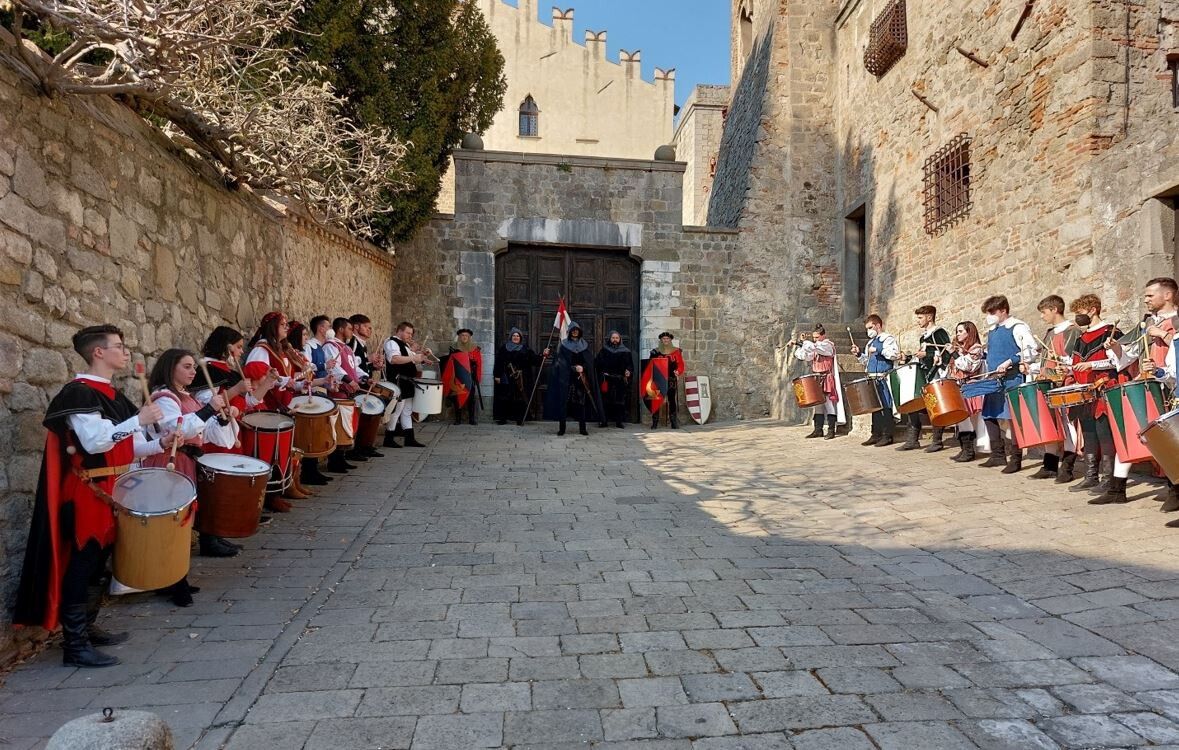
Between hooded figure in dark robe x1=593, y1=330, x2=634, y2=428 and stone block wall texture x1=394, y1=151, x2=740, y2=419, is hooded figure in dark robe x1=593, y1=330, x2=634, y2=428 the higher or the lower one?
the lower one

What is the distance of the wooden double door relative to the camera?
44.7 ft

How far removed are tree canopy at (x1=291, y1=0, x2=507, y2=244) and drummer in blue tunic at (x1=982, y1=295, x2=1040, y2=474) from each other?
710 cm

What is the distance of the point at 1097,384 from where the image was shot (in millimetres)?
5324

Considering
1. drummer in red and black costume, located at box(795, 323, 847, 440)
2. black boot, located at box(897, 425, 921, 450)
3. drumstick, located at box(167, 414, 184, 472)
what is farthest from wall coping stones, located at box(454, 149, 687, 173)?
drumstick, located at box(167, 414, 184, 472)

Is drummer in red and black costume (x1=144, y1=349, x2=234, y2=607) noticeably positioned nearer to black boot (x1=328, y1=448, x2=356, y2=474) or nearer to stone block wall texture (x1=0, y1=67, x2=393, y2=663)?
stone block wall texture (x1=0, y1=67, x2=393, y2=663)

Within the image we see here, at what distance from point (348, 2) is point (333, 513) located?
24.2ft

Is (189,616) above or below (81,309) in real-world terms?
below

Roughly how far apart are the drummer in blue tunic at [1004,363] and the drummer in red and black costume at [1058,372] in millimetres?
245

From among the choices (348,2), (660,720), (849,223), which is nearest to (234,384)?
(660,720)

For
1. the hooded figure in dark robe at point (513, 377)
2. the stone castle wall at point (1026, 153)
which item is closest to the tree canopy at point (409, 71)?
the hooded figure in dark robe at point (513, 377)

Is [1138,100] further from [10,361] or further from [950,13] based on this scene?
[10,361]

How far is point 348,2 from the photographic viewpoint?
9.77 meters

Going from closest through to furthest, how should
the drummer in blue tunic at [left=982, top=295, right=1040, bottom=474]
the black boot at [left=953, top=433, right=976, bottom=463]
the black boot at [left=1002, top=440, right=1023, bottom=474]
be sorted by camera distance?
1. the drummer in blue tunic at [left=982, top=295, right=1040, bottom=474]
2. the black boot at [left=1002, top=440, right=1023, bottom=474]
3. the black boot at [left=953, top=433, right=976, bottom=463]

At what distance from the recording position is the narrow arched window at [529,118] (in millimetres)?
24375
